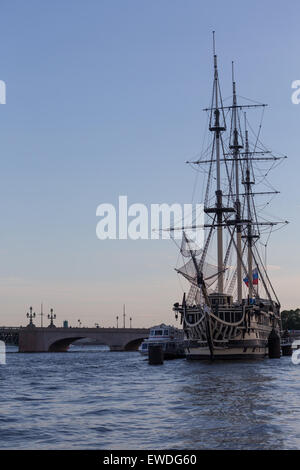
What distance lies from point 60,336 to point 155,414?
133 m

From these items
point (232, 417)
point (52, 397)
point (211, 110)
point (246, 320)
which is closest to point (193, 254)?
point (246, 320)

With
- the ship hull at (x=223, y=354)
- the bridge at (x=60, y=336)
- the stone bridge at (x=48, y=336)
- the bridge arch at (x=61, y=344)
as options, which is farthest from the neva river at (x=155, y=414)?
the bridge arch at (x=61, y=344)

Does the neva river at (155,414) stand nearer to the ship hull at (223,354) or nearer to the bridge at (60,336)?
the ship hull at (223,354)

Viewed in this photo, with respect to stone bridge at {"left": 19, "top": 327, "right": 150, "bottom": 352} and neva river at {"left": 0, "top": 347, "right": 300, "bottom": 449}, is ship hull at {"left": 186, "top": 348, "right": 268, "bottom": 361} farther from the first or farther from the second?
stone bridge at {"left": 19, "top": 327, "right": 150, "bottom": 352}

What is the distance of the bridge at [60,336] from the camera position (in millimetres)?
168625

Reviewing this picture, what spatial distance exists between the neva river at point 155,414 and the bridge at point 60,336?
108 m

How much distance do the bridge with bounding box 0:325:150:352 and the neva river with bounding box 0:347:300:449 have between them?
354ft

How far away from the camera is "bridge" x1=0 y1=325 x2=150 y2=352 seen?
168625 mm

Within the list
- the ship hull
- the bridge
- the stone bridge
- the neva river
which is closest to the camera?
the neva river

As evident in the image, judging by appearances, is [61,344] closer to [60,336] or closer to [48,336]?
[60,336]

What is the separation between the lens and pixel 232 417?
3509cm

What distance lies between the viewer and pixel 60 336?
16862cm

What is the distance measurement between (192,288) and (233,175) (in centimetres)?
2411

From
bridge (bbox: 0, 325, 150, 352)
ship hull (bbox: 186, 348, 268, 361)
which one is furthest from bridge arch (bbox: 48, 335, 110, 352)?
ship hull (bbox: 186, 348, 268, 361)
